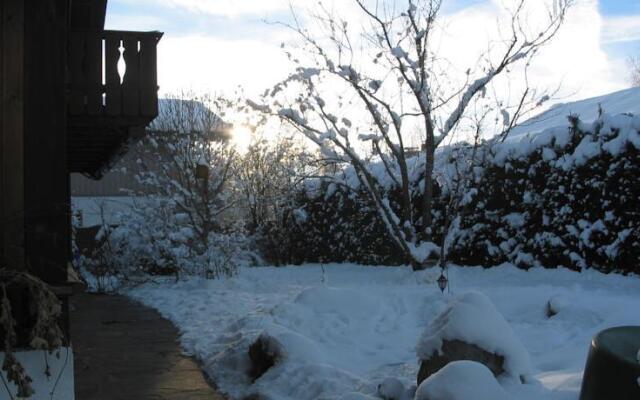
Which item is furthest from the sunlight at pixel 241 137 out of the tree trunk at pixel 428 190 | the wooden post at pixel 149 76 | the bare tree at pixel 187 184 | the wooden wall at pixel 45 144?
the wooden wall at pixel 45 144

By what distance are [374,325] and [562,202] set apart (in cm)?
393

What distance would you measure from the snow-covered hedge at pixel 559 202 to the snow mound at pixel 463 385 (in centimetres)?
576

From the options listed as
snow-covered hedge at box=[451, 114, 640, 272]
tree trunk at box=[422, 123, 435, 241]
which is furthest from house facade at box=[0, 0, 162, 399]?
tree trunk at box=[422, 123, 435, 241]

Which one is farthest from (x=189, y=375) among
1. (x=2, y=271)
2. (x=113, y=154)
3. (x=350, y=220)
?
(x=350, y=220)

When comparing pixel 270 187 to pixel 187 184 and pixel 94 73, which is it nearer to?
pixel 187 184

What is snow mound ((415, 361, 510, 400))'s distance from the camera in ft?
11.7

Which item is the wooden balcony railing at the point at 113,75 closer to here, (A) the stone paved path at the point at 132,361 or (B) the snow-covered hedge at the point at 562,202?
(A) the stone paved path at the point at 132,361

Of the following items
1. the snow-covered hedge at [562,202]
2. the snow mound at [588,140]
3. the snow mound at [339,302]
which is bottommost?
the snow mound at [339,302]

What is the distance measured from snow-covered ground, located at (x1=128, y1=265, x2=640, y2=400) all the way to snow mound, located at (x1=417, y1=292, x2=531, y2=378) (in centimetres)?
18

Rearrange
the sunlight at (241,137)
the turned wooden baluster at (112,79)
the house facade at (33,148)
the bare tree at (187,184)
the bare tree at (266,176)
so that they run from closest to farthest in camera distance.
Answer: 1. the house facade at (33,148)
2. the turned wooden baluster at (112,79)
3. the bare tree at (187,184)
4. the sunlight at (241,137)
5. the bare tree at (266,176)

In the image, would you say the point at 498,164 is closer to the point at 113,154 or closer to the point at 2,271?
the point at 113,154

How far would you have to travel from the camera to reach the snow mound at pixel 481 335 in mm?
4453

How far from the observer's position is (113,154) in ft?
35.8

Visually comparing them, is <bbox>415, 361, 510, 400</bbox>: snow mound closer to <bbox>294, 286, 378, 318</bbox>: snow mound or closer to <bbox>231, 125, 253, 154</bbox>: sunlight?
<bbox>294, 286, 378, 318</bbox>: snow mound
